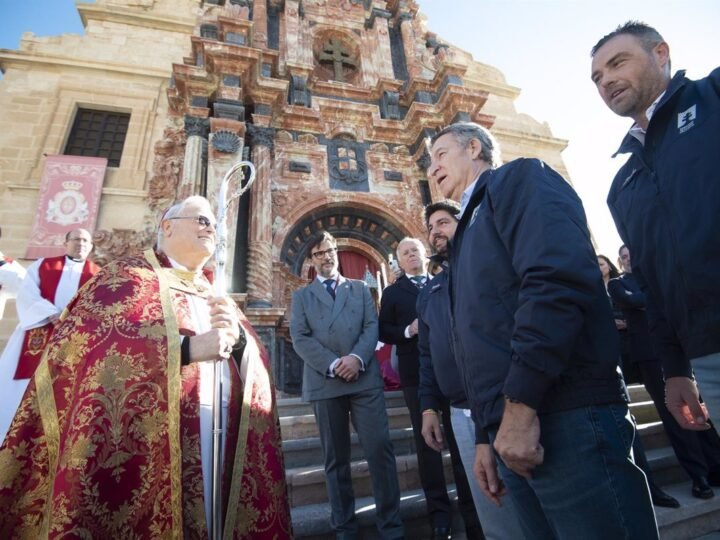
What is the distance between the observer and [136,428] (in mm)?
1547

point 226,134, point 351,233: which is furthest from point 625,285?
point 226,134

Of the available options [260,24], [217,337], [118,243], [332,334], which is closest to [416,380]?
[332,334]

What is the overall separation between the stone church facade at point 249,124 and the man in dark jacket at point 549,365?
5343 mm

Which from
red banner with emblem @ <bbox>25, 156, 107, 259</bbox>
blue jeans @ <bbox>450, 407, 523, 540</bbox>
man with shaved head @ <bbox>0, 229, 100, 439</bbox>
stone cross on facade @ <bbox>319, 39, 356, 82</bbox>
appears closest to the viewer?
blue jeans @ <bbox>450, 407, 523, 540</bbox>

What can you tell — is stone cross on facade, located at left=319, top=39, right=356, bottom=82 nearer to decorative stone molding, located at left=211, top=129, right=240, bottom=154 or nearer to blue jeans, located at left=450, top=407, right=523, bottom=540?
decorative stone molding, located at left=211, top=129, right=240, bottom=154

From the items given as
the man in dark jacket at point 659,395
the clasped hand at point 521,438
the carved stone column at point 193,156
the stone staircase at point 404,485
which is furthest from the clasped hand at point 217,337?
the carved stone column at point 193,156

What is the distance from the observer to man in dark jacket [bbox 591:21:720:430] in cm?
133

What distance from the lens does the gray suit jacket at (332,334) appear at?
116 inches

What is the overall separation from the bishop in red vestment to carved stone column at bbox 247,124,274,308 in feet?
Result: 15.0

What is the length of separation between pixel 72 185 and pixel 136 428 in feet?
25.8

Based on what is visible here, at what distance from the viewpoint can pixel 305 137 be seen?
8914 mm

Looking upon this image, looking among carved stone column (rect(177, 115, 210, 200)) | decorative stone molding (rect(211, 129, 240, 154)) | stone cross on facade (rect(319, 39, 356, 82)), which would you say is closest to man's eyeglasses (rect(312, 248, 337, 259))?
carved stone column (rect(177, 115, 210, 200))

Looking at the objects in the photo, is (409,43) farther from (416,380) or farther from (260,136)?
(416,380)

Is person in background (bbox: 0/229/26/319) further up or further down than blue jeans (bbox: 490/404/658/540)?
further up
